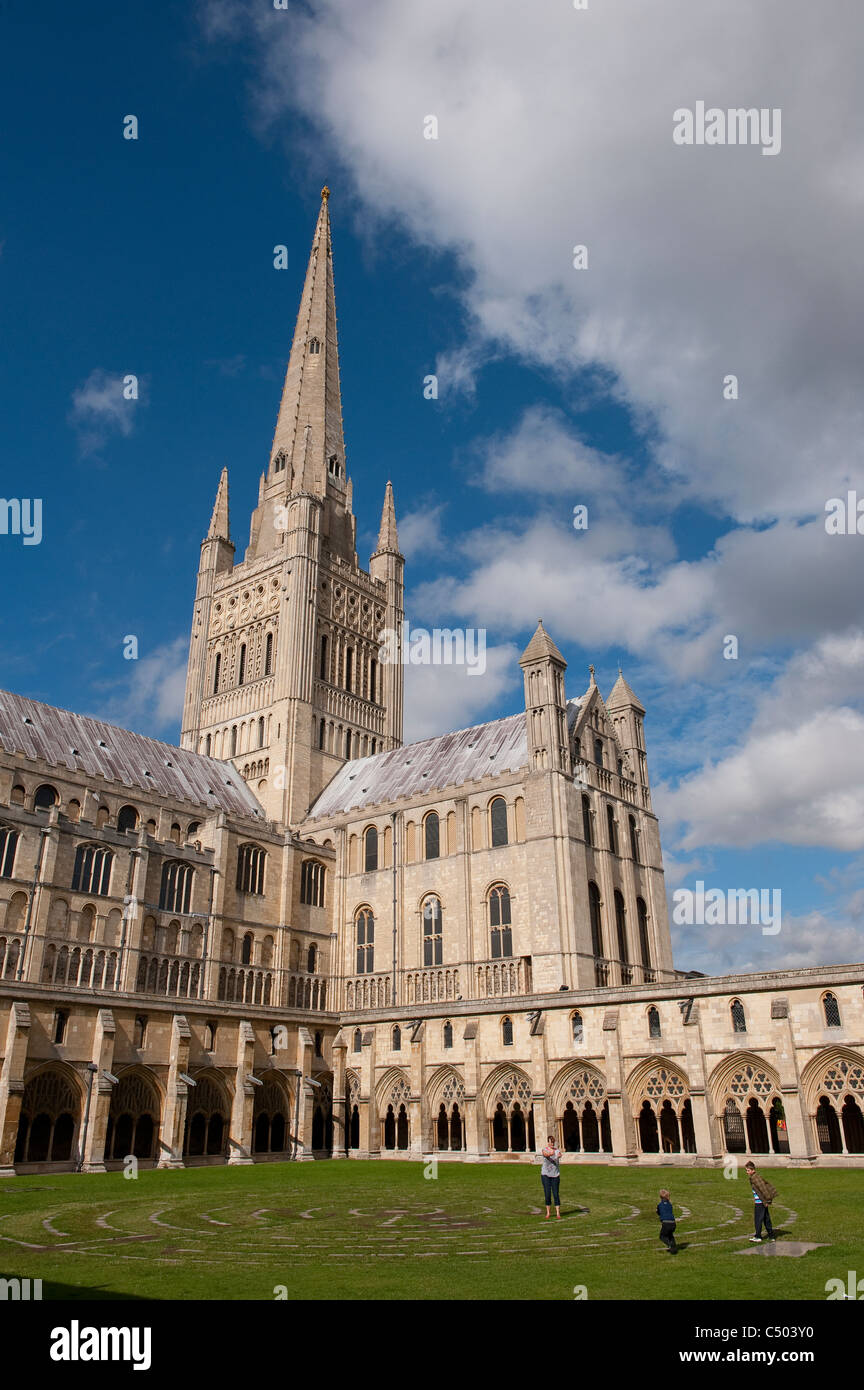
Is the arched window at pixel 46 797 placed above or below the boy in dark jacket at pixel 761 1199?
above

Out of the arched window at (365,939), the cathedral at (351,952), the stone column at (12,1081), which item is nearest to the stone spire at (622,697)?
the cathedral at (351,952)

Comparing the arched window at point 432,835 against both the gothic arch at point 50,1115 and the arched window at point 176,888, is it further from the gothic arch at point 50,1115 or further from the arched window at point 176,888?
the gothic arch at point 50,1115

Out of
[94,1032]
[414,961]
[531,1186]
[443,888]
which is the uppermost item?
[443,888]

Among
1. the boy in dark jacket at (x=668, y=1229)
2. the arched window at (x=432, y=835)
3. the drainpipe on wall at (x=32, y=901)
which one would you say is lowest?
the boy in dark jacket at (x=668, y=1229)

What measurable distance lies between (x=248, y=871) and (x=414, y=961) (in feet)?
36.4

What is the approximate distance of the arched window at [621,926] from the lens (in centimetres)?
5456

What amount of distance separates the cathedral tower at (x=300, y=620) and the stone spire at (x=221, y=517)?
0.10 meters

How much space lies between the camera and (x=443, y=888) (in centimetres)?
5575

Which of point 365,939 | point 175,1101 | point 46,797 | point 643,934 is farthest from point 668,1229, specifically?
point 365,939

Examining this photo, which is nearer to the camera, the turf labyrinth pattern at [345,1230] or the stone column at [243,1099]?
the turf labyrinth pattern at [345,1230]
